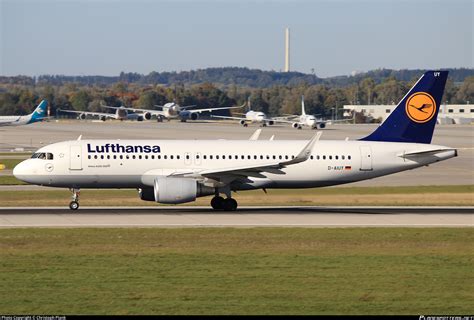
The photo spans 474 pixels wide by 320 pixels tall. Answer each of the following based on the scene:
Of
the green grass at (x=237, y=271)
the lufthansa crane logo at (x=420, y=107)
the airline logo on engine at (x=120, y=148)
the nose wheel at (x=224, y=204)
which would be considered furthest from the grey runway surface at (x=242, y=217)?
the lufthansa crane logo at (x=420, y=107)

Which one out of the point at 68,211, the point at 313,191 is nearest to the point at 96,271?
the point at 68,211

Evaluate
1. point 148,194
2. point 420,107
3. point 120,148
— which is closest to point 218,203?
point 148,194

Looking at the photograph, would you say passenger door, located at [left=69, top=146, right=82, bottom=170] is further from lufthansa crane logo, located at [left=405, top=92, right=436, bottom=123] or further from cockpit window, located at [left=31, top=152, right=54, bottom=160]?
lufthansa crane logo, located at [left=405, top=92, right=436, bottom=123]

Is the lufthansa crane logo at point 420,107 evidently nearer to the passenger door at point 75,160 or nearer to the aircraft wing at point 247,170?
the aircraft wing at point 247,170

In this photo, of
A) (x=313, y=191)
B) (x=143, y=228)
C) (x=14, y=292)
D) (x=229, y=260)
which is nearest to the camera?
(x=14, y=292)

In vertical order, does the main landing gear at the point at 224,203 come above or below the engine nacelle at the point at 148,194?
below

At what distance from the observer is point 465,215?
42062 mm

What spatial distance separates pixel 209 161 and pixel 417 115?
10672 mm

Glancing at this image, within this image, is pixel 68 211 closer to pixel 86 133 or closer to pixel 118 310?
pixel 118 310

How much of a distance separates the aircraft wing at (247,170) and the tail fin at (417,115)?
5.29m

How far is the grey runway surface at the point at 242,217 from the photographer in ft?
124

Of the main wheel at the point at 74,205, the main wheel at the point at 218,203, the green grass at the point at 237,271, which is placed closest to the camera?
the green grass at the point at 237,271

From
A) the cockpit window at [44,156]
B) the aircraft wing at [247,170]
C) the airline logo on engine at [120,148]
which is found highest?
the airline logo on engine at [120,148]

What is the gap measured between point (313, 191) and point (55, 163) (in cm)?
1762
